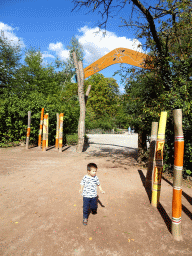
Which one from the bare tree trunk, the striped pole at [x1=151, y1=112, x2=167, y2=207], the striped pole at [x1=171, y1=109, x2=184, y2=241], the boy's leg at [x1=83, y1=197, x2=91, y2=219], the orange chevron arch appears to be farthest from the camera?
the bare tree trunk

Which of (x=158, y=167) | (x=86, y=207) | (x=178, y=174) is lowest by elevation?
(x=86, y=207)

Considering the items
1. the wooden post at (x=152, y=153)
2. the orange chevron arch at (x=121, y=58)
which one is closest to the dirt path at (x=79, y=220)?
the wooden post at (x=152, y=153)

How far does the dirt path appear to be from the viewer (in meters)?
2.45

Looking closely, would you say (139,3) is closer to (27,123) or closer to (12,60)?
(27,123)

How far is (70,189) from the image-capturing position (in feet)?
14.8

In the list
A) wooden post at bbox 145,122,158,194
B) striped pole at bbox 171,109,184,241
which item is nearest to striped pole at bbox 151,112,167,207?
wooden post at bbox 145,122,158,194

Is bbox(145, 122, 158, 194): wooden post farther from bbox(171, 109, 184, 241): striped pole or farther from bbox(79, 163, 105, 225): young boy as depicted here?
bbox(79, 163, 105, 225): young boy

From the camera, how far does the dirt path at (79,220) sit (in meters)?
2.45

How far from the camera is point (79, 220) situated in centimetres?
312

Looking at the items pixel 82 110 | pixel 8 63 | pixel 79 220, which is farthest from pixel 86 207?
pixel 8 63

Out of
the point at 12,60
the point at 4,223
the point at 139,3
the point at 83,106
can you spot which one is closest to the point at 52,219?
the point at 4,223

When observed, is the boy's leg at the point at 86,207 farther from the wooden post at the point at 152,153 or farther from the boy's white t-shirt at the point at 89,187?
the wooden post at the point at 152,153

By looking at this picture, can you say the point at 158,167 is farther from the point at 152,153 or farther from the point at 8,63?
the point at 8,63

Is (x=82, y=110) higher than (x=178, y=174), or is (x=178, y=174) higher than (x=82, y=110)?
(x=82, y=110)
